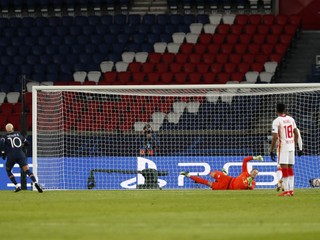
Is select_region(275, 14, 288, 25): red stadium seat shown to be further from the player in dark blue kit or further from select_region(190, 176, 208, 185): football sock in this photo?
the player in dark blue kit

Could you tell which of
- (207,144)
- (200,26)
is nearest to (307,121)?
(207,144)

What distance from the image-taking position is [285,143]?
21.1 metres

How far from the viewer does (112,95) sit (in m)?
28.5

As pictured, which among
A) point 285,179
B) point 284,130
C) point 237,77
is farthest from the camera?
point 237,77

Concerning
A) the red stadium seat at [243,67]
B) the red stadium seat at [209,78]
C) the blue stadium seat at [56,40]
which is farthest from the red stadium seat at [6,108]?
the red stadium seat at [243,67]

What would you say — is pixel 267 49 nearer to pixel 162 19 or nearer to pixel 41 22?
pixel 162 19

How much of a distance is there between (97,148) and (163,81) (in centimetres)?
710

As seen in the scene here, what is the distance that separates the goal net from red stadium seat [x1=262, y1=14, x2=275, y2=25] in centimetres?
744

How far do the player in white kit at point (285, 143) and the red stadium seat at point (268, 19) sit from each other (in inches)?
534

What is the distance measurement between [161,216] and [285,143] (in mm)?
6611

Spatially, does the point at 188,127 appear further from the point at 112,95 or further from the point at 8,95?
the point at 8,95

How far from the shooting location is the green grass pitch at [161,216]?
1229cm

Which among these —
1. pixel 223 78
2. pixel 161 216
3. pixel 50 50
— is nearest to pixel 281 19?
pixel 223 78

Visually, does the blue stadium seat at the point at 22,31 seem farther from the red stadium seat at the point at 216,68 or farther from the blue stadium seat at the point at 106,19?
the red stadium seat at the point at 216,68
